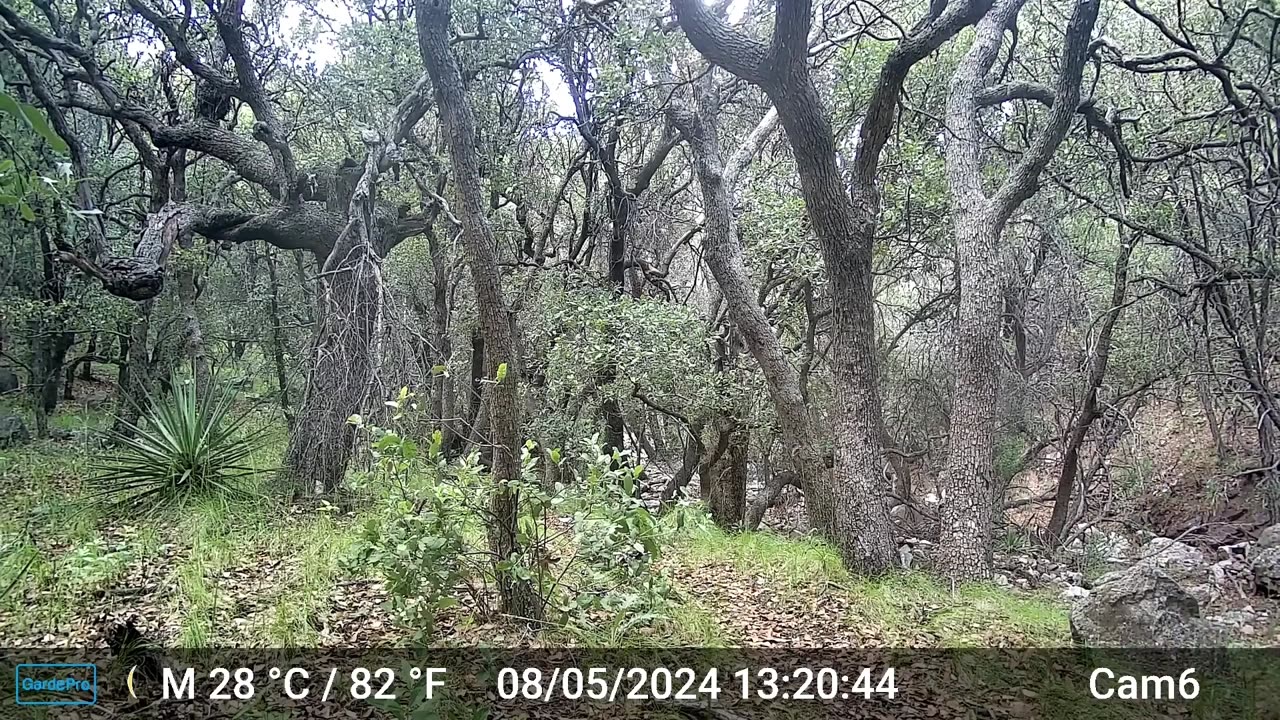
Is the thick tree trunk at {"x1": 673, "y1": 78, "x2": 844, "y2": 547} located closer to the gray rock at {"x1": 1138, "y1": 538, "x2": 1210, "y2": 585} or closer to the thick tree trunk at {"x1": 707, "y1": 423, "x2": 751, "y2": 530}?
the thick tree trunk at {"x1": 707, "y1": 423, "x2": 751, "y2": 530}

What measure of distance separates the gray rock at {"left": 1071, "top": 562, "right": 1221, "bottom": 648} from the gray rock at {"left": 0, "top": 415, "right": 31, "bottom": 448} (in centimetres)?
1002

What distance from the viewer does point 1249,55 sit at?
5898 millimetres

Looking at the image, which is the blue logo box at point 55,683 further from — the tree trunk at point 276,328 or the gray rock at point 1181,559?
the tree trunk at point 276,328

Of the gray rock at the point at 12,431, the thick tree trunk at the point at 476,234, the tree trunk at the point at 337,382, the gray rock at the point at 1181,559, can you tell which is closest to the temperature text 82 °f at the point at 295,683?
the thick tree trunk at the point at 476,234

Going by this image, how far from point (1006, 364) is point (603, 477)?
6.53 meters

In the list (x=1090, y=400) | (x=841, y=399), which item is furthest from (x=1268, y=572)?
(x=841, y=399)

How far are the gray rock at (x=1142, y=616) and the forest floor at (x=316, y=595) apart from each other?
10.5 inches

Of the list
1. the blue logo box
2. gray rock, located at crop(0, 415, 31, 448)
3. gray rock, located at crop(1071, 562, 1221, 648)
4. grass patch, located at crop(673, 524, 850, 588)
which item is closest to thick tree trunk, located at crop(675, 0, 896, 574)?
grass patch, located at crop(673, 524, 850, 588)

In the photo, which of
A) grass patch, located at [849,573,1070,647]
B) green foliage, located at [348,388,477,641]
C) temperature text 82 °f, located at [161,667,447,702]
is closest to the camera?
temperature text 82 °f, located at [161,667,447,702]

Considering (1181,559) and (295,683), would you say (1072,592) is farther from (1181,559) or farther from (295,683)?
(295,683)

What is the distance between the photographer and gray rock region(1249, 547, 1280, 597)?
206 inches

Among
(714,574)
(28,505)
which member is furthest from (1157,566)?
(28,505)

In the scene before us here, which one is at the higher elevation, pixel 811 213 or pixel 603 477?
pixel 811 213

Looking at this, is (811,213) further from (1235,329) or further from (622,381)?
(1235,329)
